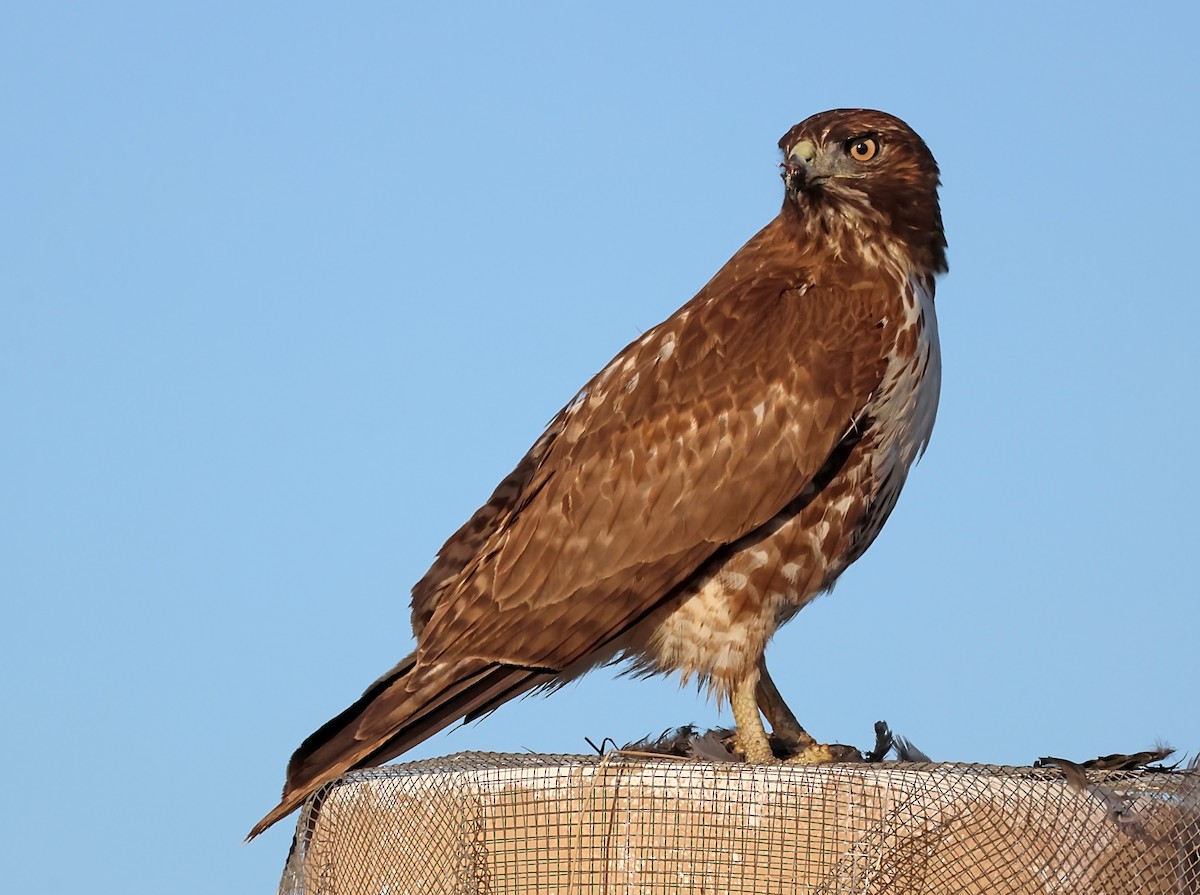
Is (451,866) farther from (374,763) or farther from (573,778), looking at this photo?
(374,763)

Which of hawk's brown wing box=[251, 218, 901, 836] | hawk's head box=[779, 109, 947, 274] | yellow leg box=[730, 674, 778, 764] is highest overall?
hawk's head box=[779, 109, 947, 274]

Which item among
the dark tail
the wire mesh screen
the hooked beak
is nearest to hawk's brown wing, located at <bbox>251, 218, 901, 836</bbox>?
the dark tail

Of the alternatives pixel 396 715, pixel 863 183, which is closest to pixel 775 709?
pixel 396 715

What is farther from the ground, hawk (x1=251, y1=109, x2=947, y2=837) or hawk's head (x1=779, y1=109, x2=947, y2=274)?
hawk's head (x1=779, y1=109, x2=947, y2=274)

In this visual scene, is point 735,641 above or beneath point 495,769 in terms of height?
above

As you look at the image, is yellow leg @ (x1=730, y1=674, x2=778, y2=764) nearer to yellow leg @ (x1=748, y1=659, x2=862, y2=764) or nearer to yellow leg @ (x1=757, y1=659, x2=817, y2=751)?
yellow leg @ (x1=748, y1=659, x2=862, y2=764)

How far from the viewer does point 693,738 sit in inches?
224

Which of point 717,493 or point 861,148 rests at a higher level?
point 861,148

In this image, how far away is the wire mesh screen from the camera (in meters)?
4.38

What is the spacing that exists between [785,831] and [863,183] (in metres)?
2.96

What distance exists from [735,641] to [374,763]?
138 centimetres

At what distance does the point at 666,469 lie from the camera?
19.7 feet

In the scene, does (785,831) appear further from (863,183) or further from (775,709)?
(863,183)

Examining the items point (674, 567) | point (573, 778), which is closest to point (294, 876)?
point (573, 778)
